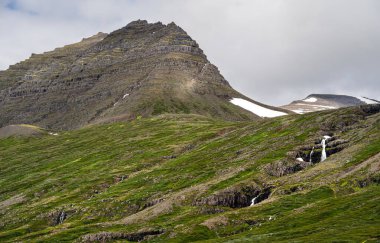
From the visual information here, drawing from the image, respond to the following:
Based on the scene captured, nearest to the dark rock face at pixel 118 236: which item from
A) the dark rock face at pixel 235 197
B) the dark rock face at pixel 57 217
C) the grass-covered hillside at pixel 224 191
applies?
the grass-covered hillside at pixel 224 191

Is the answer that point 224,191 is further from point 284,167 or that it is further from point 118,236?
point 118,236

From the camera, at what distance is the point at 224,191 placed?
100 metres

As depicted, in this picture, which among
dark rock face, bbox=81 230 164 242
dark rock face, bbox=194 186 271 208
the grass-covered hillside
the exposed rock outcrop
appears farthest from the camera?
the exposed rock outcrop

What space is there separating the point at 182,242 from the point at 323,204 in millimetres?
22387

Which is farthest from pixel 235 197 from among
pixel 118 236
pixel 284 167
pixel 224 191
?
pixel 118 236

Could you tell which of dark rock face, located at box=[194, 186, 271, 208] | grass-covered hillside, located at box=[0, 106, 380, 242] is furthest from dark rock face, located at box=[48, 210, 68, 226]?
dark rock face, located at box=[194, 186, 271, 208]

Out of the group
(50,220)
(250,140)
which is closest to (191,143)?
(250,140)

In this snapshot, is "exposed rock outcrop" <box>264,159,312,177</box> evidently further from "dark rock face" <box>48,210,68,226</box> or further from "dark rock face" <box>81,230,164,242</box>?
"dark rock face" <box>48,210,68,226</box>

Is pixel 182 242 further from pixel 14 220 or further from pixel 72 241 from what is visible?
pixel 14 220

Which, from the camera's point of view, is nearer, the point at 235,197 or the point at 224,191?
Answer: the point at 235,197

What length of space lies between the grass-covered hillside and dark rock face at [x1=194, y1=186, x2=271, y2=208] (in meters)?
0.21

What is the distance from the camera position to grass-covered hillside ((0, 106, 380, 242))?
68.5m

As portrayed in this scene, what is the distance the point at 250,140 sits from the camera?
525ft

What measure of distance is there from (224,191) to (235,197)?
Result: 2757mm
